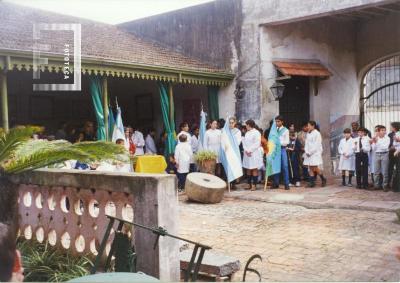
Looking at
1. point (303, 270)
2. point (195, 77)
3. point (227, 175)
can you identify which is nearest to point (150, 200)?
point (303, 270)

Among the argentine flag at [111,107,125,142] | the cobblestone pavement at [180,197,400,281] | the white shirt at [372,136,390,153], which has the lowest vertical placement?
the cobblestone pavement at [180,197,400,281]

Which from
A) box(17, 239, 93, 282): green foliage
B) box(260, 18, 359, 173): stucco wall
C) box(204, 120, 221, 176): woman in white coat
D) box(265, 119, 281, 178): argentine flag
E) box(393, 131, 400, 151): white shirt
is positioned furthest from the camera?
box(260, 18, 359, 173): stucco wall

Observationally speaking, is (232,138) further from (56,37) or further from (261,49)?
(56,37)

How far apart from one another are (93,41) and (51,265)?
8972 millimetres

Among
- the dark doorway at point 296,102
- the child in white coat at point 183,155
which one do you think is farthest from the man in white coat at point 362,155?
the child in white coat at point 183,155

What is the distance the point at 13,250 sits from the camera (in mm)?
2994

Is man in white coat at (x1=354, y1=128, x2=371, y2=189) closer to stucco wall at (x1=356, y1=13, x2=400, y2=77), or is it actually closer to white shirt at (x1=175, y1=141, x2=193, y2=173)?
white shirt at (x1=175, y1=141, x2=193, y2=173)

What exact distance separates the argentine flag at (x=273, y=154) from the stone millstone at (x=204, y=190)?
1.77 metres

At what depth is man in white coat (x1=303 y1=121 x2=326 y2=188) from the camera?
11.8 meters

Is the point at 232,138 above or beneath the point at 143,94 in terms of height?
beneath

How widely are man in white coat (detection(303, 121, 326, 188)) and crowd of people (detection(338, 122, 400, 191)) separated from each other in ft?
1.99

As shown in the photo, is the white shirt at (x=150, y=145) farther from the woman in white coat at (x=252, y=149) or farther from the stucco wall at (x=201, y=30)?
the woman in white coat at (x=252, y=149)

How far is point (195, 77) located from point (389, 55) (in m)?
6.50

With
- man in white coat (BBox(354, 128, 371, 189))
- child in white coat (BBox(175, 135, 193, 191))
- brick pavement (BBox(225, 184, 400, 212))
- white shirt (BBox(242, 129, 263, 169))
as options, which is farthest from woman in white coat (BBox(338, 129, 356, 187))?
child in white coat (BBox(175, 135, 193, 191))
